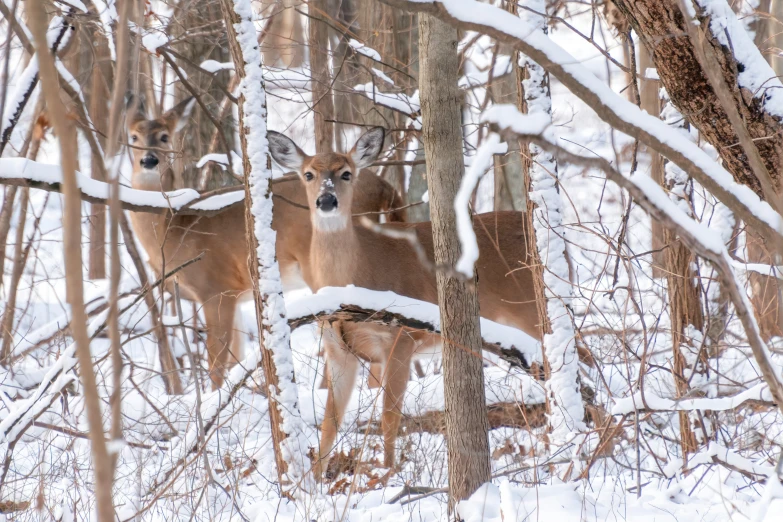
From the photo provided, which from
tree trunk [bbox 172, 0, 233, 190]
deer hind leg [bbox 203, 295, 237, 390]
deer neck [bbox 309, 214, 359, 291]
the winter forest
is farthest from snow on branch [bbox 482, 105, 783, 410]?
tree trunk [bbox 172, 0, 233, 190]

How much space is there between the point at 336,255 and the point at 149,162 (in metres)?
2.32

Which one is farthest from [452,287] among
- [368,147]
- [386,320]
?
[368,147]

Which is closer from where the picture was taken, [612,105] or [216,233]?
[612,105]

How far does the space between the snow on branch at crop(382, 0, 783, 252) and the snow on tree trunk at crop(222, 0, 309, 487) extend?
1907mm

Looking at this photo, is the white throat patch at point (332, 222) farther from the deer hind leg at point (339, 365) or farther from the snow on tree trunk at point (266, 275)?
the snow on tree trunk at point (266, 275)

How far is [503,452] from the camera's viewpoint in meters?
5.30

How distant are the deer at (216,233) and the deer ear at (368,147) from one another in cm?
107

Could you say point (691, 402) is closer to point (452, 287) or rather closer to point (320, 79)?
point (452, 287)

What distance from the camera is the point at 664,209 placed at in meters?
1.64

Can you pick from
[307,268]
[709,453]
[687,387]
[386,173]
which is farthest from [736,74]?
[386,173]

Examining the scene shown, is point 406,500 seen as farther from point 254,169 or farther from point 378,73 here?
point 378,73

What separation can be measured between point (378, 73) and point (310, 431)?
8.76 ft

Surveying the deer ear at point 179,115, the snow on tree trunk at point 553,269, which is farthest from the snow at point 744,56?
the deer ear at point 179,115

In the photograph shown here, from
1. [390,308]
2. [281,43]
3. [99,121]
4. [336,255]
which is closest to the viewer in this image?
[390,308]
